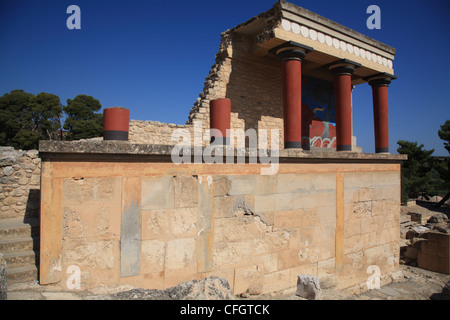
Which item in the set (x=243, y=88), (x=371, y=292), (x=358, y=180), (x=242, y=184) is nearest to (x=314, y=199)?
(x=358, y=180)

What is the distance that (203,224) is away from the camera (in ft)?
15.9

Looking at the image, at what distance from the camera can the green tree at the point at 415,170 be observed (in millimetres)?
25172

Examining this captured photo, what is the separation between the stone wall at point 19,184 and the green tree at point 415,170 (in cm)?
2734

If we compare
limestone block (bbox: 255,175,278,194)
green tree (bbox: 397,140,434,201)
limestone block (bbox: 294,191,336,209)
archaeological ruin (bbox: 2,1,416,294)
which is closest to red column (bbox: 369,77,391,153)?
archaeological ruin (bbox: 2,1,416,294)

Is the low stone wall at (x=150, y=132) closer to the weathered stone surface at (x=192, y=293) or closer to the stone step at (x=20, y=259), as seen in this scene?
the stone step at (x=20, y=259)

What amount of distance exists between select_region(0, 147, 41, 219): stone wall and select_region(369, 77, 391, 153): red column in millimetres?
11495

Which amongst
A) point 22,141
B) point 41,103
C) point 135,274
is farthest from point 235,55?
point 41,103

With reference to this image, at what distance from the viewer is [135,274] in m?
4.25

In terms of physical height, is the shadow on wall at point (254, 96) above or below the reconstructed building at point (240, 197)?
above

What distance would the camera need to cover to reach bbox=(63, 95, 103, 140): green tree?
30422mm

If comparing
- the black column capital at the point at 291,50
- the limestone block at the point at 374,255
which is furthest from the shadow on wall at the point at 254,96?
the limestone block at the point at 374,255

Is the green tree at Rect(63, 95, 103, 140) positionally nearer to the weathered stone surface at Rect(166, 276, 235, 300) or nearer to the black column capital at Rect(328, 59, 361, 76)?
the black column capital at Rect(328, 59, 361, 76)

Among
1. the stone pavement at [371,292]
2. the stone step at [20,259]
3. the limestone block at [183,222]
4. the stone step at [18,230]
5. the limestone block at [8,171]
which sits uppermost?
the limestone block at [8,171]
